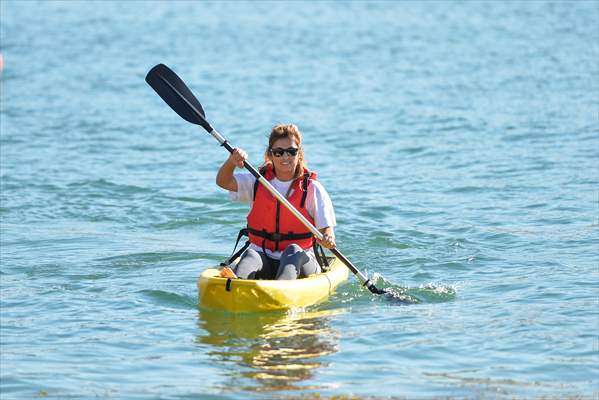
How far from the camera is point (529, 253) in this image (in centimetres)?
876

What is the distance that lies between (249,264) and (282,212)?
16.3 inches

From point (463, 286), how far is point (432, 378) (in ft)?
6.85

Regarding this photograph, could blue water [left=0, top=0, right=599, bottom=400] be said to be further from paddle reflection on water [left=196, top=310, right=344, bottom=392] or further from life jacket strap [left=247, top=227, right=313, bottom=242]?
life jacket strap [left=247, top=227, right=313, bottom=242]

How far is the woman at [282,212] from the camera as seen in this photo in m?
7.14

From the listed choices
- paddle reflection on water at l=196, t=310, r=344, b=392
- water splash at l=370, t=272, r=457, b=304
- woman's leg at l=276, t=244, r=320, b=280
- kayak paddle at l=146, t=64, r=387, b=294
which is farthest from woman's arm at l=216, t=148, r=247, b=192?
water splash at l=370, t=272, r=457, b=304

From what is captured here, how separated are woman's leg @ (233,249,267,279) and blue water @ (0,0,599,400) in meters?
0.31

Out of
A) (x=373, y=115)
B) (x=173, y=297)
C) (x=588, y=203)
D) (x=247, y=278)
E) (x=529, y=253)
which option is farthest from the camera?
(x=373, y=115)

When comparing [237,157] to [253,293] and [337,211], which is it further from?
[337,211]

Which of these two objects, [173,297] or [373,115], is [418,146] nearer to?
[373,115]

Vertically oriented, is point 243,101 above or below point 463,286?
above

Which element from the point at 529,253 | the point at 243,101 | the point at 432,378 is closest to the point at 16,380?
the point at 432,378

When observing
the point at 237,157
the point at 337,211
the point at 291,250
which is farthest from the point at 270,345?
the point at 337,211

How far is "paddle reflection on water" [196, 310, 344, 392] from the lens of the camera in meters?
5.79

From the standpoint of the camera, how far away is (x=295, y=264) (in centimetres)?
710
